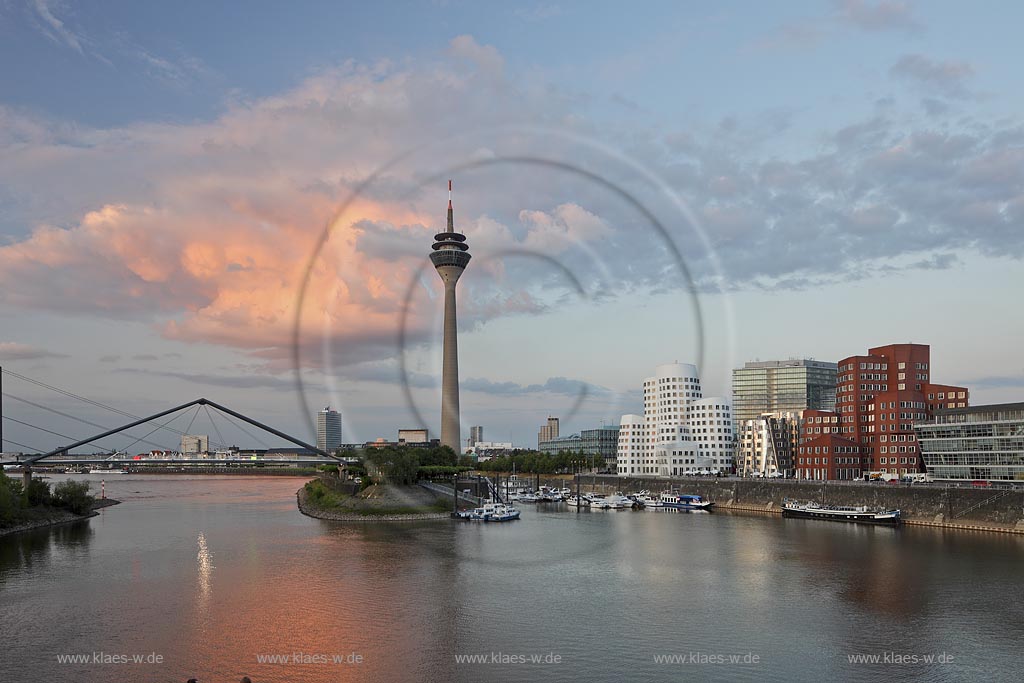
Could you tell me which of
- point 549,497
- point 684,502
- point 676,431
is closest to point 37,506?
point 549,497

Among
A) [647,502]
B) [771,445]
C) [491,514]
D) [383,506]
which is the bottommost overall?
[647,502]

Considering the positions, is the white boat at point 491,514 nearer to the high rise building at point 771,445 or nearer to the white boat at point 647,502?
the white boat at point 647,502

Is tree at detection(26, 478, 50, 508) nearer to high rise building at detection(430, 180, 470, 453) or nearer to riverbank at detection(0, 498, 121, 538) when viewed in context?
riverbank at detection(0, 498, 121, 538)

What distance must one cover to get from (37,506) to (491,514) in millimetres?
49183

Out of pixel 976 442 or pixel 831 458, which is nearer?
pixel 976 442

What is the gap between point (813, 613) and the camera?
41125 mm

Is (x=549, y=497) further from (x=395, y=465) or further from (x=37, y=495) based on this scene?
(x=37, y=495)

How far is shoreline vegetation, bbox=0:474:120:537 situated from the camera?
75250 millimetres

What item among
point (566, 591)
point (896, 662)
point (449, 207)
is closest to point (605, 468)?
point (449, 207)

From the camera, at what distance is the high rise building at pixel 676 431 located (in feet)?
468

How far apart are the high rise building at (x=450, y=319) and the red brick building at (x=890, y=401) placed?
93.7 meters

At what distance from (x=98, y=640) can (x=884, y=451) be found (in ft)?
316

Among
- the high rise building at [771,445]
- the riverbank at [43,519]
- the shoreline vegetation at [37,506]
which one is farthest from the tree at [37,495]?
the high rise building at [771,445]

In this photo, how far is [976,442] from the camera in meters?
91.2
